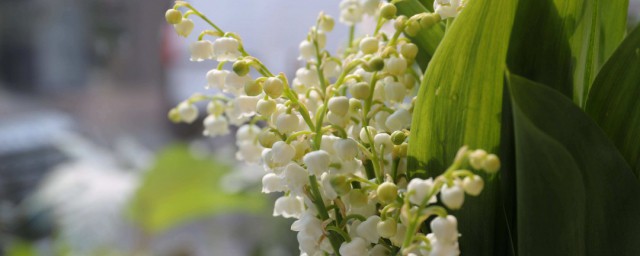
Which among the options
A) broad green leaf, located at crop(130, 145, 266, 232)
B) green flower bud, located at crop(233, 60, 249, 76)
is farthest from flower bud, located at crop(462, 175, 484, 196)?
broad green leaf, located at crop(130, 145, 266, 232)

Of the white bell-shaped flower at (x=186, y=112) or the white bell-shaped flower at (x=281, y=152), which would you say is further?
the white bell-shaped flower at (x=186, y=112)

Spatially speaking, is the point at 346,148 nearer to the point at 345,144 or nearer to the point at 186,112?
the point at 345,144

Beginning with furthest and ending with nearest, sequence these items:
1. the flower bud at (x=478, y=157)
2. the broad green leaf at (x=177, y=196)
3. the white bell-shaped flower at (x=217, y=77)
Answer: the broad green leaf at (x=177, y=196), the white bell-shaped flower at (x=217, y=77), the flower bud at (x=478, y=157)

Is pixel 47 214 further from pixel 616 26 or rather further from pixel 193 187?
pixel 616 26

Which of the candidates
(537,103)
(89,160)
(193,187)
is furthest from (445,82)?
(89,160)

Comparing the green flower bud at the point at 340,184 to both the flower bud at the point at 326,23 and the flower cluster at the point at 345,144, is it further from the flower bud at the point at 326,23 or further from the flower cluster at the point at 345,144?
the flower bud at the point at 326,23

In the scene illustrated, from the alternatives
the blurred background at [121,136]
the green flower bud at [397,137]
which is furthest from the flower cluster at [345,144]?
the blurred background at [121,136]

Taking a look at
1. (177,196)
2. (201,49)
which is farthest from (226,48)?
(177,196)

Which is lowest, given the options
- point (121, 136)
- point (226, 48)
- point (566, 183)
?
point (566, 183)
